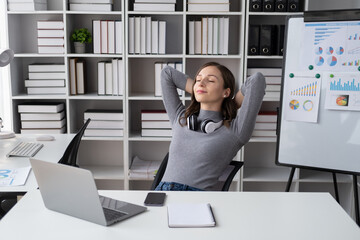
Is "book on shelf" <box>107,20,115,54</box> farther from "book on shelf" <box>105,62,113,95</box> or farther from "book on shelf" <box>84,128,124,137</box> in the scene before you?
"book on shelf" <box>84,128,124,137</box>

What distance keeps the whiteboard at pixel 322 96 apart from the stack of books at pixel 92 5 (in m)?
1.40

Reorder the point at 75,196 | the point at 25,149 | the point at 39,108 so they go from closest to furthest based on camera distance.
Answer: the point at 75,196, the point at 25,149, the point at 39,108

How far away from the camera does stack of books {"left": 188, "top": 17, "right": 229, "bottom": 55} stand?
347cm

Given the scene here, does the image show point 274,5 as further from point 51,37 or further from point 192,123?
point 51,37

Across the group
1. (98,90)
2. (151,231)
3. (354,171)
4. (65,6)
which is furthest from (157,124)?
(151,231)

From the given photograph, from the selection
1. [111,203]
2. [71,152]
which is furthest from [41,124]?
[111,203]

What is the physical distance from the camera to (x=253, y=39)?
11.3ft

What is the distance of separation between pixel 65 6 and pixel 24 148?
1.25 m

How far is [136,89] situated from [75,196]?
236 cm

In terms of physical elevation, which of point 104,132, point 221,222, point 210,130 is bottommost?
point 104,132

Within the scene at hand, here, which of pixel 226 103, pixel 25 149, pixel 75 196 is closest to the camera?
pixel 75 196

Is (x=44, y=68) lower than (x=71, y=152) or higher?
higher

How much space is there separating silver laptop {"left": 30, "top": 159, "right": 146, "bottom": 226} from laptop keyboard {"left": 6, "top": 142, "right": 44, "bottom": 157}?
0.98m

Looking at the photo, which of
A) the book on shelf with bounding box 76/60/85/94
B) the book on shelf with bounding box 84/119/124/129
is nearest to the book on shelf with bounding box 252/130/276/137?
the book on shelf with bounding box 84/119/124/129
